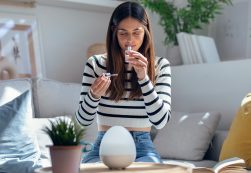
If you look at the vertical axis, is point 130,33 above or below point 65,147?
above

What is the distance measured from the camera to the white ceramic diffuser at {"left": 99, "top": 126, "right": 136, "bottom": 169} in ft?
3.68

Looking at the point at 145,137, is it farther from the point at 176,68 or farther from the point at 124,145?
the point at 176,68

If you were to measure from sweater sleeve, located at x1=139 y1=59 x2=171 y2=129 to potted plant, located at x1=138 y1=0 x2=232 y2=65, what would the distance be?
1.20 meters

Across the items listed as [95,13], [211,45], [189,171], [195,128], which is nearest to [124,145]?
[189,171]

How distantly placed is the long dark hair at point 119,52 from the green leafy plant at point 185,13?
118 cm

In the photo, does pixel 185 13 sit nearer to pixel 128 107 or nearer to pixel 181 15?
pixel 181 15

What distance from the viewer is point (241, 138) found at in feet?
6.07

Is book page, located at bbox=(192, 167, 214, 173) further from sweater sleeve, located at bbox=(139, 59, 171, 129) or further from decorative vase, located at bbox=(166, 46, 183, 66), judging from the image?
decorative vase, located at bbox=(166, 46, 183, 66)

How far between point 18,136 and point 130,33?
0.92 metres

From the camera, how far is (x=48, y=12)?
3.00 meters

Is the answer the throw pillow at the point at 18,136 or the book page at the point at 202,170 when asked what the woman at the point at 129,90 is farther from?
the throw pillow at the point at 18,136

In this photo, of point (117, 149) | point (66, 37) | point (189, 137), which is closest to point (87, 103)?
point (117, 149)

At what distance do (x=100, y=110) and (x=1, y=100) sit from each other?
2.96 feet

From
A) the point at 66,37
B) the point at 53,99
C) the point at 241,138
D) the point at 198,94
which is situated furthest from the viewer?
the point at 66,37
